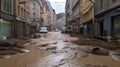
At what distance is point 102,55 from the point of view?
14039mm

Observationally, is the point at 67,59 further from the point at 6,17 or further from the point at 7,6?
the point at 7,6

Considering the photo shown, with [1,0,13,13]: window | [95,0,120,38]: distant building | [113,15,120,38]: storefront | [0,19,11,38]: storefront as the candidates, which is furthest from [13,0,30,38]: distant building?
[113,15,120,38]: storefront

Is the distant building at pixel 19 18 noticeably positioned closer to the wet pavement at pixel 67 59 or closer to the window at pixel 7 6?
the window at pixel 7 6

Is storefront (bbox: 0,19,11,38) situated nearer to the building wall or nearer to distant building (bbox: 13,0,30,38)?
the building wall

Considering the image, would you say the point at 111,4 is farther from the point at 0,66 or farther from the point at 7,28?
the point at 0,66

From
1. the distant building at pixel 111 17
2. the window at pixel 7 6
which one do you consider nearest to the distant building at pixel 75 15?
the distant building at pixel 111 17

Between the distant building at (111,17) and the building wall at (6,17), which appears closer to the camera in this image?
the distant building at (111,17)

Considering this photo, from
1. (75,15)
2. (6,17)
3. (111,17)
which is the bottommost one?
(111,17)

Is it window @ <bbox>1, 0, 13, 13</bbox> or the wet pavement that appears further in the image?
window @ <bbox>1, 0, 13, 13</bbox>

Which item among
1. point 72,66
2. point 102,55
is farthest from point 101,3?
point 72,66

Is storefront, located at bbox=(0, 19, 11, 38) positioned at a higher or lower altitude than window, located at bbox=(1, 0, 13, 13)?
lower

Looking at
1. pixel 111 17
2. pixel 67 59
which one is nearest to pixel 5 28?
pixel 111 17

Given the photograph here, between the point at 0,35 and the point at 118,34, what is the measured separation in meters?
13.6

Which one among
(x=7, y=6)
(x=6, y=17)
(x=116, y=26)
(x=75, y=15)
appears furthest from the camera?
(x=75, y=15)
